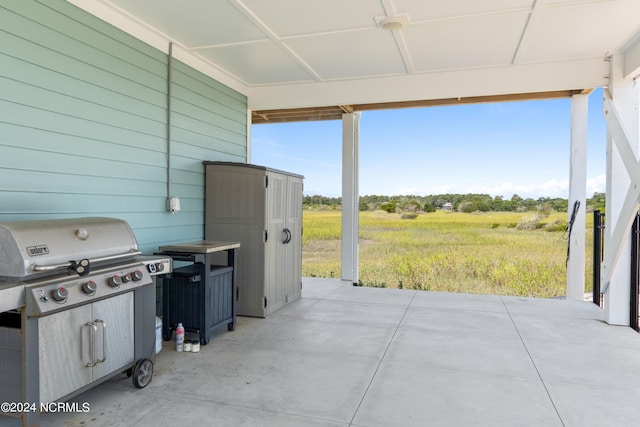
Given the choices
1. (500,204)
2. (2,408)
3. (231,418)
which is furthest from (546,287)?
(2,408)

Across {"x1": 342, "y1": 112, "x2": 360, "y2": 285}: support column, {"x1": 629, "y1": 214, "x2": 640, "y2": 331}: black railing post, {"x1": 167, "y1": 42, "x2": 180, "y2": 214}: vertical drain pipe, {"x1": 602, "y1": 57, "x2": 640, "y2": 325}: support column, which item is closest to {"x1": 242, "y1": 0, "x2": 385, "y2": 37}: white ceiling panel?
{"x1": 167, "y1": 42, "x2": 180, "y2": 214}: vertical drain pipe

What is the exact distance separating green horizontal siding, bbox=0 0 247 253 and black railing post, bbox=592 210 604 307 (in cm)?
494

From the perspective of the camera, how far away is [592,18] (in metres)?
3.54

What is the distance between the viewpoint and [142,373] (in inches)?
109

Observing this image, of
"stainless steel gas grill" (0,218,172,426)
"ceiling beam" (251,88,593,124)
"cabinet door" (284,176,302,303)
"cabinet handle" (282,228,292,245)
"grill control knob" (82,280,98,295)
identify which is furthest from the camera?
"ceiling beam" (251,88,593,124)

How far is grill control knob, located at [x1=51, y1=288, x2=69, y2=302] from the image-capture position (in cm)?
212

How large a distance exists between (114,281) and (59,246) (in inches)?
15.0

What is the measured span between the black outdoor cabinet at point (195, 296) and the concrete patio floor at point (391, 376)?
0.59 ft

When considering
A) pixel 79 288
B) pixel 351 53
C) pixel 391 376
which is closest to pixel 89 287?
pixel 79 288

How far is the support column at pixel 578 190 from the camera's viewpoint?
5496 millimetres

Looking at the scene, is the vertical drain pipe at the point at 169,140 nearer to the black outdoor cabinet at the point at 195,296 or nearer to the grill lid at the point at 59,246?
the black outdoor cabinet at the point at 195,296

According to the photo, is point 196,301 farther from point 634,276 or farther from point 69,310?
point 634,276

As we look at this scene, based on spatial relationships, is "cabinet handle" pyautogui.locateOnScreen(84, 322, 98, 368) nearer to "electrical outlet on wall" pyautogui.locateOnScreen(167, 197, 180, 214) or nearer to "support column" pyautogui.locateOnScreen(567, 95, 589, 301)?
"electrical outlet on wall" pyautogui.locateOnScreen(167, 197, 180, 214)

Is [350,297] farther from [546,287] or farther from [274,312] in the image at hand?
[546,287]
